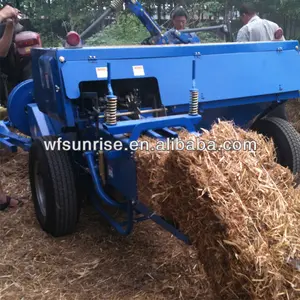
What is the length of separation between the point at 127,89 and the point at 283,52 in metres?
1.47

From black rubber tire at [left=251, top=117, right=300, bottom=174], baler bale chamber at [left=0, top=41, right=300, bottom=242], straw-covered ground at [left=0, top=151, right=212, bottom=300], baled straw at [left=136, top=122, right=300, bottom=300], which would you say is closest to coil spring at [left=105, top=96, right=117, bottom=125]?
baler bale chamber at [left=0, top=41, right=300, bottom=242]

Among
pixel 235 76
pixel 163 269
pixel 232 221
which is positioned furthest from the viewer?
pixel 235 76

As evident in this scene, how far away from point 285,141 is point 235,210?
6.96 feet

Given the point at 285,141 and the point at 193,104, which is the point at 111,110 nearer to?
the point at 193,104

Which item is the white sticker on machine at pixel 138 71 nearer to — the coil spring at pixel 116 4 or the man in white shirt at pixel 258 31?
the coil spring at pixel 116 4

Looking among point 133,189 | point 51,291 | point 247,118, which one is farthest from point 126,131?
point 247,118

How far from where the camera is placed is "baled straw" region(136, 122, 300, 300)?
1887mm

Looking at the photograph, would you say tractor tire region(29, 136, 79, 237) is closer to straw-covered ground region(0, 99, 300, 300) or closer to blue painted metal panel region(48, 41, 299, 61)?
straw-covered ground region(0, 99, 300, 300)

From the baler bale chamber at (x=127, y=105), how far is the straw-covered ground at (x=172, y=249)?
0.23m

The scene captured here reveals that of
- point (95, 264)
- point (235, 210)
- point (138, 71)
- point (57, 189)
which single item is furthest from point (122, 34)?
point (235, 210)

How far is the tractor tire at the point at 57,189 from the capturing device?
3.39 m

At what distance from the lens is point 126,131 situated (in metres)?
2.79

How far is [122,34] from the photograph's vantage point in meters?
9.87

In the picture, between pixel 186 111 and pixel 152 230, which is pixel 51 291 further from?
pixel 186 111
